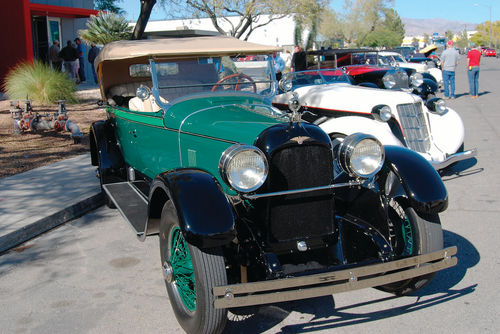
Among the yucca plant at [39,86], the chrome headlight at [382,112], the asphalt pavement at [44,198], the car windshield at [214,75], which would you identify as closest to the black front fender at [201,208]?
the car windshield at [214,75]

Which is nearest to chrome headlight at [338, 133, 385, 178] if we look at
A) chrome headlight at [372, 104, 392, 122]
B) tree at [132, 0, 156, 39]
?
chrome headlight at [372, 104, 392, 122]

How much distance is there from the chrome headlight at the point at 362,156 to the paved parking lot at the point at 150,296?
36.7 inches

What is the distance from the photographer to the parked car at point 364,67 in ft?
35.3

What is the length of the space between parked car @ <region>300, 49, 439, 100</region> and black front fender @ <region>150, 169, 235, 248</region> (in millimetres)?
8050

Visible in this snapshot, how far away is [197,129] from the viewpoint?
3703mm

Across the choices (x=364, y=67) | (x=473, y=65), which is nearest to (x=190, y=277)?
(x=364, y=67)

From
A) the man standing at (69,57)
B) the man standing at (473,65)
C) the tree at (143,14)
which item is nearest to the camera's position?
the tree at (143,14)

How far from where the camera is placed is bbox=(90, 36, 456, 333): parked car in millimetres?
2699

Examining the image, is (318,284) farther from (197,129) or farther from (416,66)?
(416,66)

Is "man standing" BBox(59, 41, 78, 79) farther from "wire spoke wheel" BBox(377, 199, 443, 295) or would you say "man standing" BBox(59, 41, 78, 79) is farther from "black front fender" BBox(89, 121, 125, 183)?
"wire spoke wheel" BBox(377, 199, 443, 295)

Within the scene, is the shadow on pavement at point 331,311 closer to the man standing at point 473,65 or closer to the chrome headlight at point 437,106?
the chrome headlight at point 437,106

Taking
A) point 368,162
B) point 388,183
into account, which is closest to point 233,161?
point 368,162

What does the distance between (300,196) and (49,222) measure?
3116mm

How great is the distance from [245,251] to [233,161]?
587mm
